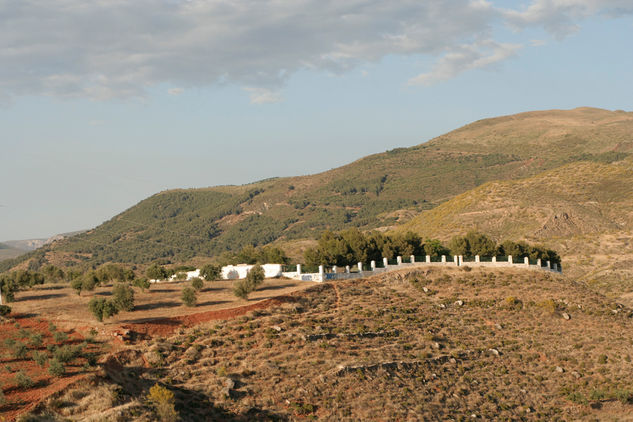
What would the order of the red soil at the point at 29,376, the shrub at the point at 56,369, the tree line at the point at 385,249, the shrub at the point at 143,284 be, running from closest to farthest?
the red soil at the point at 29,376 < the shrub at the point at 56,369 < the shrub at the point at 143,284 < the tree line at the point at 385,249

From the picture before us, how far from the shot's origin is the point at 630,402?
51.1 metres

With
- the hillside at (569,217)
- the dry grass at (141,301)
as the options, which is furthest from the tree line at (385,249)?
the hillside at (569,217)

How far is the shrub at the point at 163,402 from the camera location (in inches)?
1321

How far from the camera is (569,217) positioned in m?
118

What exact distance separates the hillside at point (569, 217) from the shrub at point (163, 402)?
67874 mm

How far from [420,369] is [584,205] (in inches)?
3564

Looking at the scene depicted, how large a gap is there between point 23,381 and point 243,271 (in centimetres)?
3716

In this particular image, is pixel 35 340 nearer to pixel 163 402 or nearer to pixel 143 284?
pixel 163 402

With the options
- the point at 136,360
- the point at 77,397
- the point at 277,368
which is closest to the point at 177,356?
the point at 136,360

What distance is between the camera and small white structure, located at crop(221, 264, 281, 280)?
68750mm

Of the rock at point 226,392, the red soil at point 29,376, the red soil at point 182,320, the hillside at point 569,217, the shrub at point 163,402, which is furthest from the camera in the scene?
the hillside at point 569,217

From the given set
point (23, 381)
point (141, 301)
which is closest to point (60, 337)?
point (23, 381)

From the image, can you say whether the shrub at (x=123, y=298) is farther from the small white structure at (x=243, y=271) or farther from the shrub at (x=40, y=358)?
the small white structure at (x=243, y=271)

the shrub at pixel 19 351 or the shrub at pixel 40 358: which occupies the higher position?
the shrub at pixel 19 351
